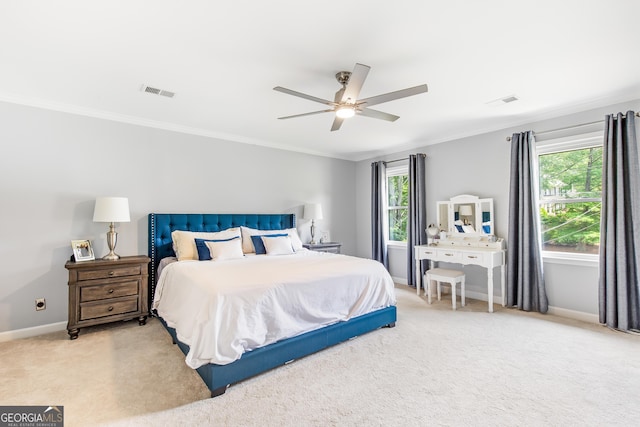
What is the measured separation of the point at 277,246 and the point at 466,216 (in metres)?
2.94

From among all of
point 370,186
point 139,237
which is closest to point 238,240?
point 139,237

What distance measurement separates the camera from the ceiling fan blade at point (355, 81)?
2096 millimetres

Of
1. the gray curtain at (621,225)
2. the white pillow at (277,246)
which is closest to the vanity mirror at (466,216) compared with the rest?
the gray curtain at (621,225)

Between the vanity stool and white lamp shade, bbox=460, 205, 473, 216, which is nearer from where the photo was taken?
the vanity stool

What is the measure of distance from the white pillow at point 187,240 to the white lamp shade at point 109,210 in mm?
610

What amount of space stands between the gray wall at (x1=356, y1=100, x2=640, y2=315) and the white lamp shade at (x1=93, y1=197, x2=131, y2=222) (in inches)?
171

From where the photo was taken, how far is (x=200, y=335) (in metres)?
A: 2.13

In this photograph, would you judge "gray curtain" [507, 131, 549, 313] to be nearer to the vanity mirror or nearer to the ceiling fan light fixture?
the vanity mirror

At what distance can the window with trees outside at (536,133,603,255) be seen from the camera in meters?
3.57

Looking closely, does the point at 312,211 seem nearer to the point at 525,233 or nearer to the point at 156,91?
the point at 156,91

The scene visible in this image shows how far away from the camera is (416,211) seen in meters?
5.19

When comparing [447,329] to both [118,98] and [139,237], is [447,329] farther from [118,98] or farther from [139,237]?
[118,98]

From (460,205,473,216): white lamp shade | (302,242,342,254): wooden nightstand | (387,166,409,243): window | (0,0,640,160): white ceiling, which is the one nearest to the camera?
(0,0,640,160): white ceiling

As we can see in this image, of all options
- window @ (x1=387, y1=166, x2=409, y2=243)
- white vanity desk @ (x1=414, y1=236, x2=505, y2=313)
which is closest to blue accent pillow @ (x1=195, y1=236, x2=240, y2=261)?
white vanity desk @ (x1=414, y1=236, x2=505, y2=313)
